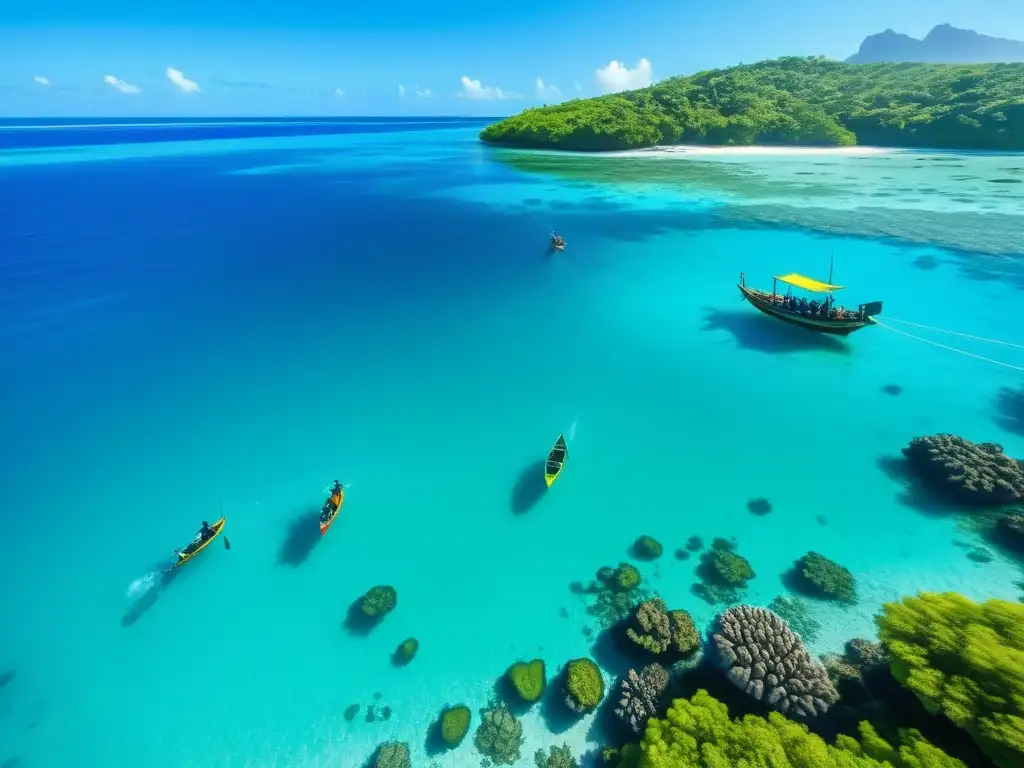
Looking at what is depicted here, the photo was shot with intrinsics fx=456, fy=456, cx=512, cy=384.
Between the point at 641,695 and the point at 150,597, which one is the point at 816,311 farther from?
the point at 150,597

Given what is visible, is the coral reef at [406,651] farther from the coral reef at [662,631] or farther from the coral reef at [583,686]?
the coral reef at [662,631]

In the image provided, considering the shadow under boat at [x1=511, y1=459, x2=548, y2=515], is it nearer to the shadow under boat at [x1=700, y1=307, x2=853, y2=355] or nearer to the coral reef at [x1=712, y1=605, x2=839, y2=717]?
the coral reef at [x1=712, y1=605, x2=839, y2=717]

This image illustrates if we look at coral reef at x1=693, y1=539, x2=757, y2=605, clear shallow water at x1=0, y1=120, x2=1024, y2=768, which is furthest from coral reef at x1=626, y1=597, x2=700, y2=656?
coral reef at x1=693, y1=539, x2=757, y2=605

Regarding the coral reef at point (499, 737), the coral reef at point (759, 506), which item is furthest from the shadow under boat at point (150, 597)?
the coral reef at point (759, 506)

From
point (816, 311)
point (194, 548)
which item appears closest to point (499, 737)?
point (194, 548)

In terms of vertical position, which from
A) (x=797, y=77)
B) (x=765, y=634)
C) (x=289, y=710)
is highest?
(x=797, y=77)

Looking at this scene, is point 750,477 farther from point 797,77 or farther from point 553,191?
point 797,77

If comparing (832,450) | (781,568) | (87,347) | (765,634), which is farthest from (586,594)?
(87,347)
